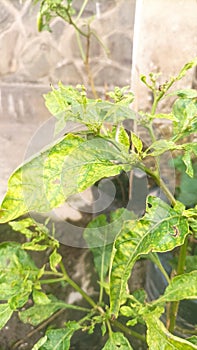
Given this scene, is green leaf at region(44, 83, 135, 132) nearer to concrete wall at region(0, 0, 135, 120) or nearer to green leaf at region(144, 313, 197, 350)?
green leaf at region(144, 313, 197, 350)

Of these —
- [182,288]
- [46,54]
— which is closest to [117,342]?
[182,288]

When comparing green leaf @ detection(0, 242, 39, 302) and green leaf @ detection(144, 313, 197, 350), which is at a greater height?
green leaf @ detection(144, 313, 197, 350)

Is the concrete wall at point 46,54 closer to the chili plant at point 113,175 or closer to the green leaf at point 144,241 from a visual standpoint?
the chili plant at point 113,175

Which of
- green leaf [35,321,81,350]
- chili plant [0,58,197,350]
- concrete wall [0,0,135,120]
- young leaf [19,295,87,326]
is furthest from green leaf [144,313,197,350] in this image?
concrete wall [0,0,135,120]

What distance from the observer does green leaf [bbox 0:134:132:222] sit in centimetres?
62

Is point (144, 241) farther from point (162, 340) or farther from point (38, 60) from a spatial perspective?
point (38, 60)

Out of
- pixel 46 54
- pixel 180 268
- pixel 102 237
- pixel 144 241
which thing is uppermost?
pixel 46 54

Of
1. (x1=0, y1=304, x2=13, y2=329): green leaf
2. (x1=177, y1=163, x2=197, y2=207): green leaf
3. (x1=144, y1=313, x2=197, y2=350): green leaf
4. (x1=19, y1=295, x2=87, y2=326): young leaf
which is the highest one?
(x1=144, y1=313, x2=197, y2=350): green leaf

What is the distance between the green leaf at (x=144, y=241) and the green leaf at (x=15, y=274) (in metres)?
0.31

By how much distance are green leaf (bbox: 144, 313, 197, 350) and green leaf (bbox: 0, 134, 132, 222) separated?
23 cm

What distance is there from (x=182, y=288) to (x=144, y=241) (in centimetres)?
15

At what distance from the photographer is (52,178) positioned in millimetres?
622

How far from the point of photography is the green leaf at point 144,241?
0.64 meters

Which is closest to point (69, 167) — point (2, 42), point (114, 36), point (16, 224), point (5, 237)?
point (16, 224)
